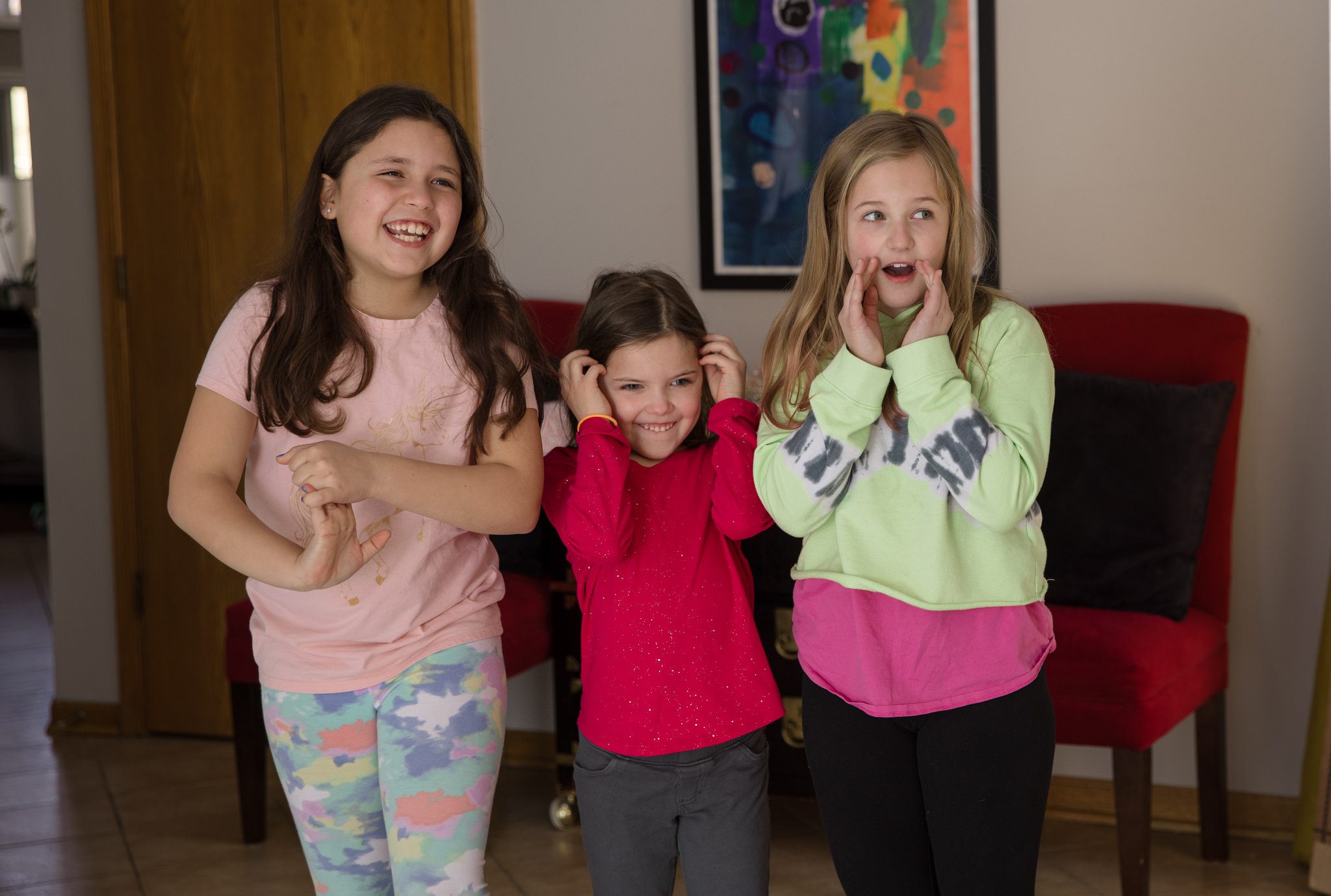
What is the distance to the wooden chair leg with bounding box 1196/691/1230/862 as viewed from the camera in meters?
2.52

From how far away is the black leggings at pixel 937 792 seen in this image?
1398 millimetres

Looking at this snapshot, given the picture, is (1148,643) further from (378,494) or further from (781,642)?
(378,494)

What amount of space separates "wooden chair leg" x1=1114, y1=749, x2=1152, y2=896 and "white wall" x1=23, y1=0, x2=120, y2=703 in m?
2.58

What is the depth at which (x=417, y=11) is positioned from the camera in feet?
10.4

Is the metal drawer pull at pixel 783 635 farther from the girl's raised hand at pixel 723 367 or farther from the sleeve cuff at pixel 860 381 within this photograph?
the sleeve cuff at pixel 860 381

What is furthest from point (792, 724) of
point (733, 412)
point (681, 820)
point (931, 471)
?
point (931, 471)

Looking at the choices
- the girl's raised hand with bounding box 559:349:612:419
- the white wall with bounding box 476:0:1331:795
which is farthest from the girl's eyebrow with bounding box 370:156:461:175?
the white wall with bounding box 476:0:1331:795

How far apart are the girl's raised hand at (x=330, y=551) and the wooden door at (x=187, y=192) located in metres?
2.05

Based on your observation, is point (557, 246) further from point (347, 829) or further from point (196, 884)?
point (347, 829)

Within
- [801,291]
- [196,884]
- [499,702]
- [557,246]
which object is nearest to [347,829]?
[499,702]

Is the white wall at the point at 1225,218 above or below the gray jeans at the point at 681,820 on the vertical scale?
above

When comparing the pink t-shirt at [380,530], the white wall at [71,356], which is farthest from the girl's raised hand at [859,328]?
the white wall at [71,356]

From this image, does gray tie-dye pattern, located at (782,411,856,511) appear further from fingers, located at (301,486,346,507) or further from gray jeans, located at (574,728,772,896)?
fingers, located at (301,486,346,507)

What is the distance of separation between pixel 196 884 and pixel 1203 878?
76.8 inches
